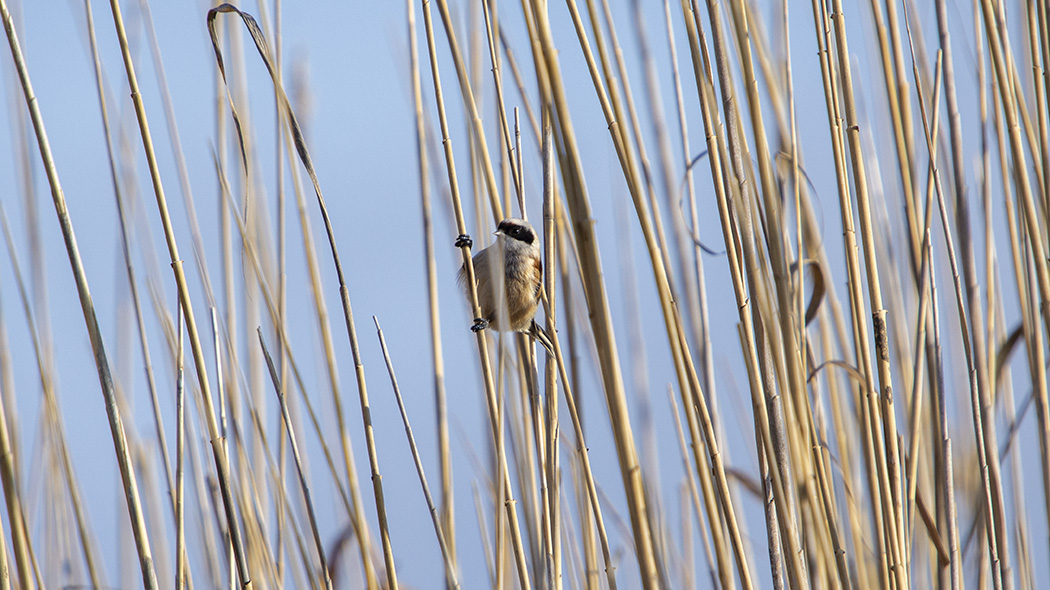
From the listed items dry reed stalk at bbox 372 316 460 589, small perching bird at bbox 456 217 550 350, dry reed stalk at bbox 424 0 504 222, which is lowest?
dry reed stalk at bbox 372 316 460 589

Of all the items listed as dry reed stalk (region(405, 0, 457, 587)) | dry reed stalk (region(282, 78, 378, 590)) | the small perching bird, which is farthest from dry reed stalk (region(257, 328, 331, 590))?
the small perching bird

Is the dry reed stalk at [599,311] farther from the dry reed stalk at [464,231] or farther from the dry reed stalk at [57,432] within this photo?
the dry reed stalk at [57,432]

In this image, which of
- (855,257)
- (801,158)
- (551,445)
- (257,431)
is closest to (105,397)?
(257,431)

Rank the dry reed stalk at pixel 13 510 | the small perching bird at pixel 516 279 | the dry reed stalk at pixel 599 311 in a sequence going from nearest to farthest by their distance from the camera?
the dry reed stalk at pixel 599 311, the dry reed stalk at pixel 13 510, the small perching bird at pixel 516 279

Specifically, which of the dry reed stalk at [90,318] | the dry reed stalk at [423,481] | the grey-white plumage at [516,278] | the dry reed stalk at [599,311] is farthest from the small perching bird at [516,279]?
the dry reed stalk at [90,318]

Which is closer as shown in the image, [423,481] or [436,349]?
[423,481]

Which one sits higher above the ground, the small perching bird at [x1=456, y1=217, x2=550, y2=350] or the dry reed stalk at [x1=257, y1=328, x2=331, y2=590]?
the small perching bird at [x1=456, y1=217, x2=550, y2=350]

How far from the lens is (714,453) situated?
1.19 meters

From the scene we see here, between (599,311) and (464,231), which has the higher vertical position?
(464,231)

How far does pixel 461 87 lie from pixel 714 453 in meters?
0.67

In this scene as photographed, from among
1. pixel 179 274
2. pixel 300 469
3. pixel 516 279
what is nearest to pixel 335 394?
pixel 300 469

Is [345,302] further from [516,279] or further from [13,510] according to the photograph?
[516,279]

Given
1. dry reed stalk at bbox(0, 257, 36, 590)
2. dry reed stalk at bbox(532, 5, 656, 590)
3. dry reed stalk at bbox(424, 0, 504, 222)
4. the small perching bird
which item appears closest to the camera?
dry reed stalk at bbox(532, 5, 656, 590)

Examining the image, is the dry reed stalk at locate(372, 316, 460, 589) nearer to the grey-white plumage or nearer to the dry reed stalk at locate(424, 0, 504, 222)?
the dry reed stalk at locate(424, 0, 504, 222)
